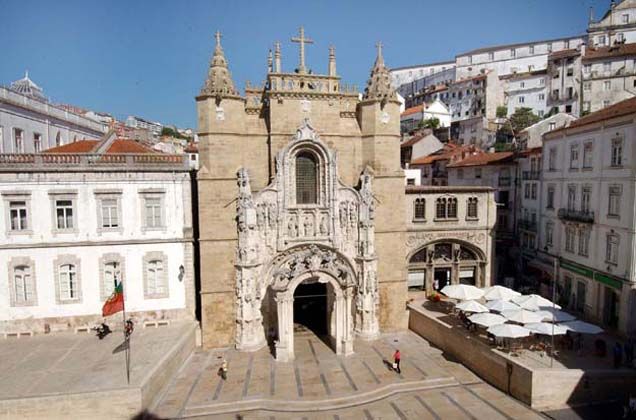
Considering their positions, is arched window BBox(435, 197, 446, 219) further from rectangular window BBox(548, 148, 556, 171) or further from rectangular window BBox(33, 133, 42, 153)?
rectangular window BBox(33, 133, 42, 153)

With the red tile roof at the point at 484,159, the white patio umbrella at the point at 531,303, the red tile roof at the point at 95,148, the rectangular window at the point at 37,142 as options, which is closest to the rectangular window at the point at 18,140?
the rectangular window at the point at 37,142

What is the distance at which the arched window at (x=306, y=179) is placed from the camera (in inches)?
1055

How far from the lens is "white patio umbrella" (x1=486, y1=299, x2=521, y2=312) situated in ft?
78.8

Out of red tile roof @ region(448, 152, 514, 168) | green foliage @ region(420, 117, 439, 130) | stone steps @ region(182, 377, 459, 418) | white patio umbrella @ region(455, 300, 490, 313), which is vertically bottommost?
stone steps @ region(182, 377, 459, 418)

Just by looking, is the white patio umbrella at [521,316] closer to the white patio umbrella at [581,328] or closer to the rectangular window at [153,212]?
the white patio umbrella at [581,328]

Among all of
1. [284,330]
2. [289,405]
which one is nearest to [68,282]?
[284,330]

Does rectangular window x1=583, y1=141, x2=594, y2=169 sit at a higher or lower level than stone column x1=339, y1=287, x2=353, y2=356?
higher

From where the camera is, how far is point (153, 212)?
25.7m

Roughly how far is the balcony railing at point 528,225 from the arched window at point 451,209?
32.4ft

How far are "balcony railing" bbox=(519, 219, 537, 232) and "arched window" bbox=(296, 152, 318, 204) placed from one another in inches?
881

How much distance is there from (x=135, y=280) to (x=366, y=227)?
15160 millimetres

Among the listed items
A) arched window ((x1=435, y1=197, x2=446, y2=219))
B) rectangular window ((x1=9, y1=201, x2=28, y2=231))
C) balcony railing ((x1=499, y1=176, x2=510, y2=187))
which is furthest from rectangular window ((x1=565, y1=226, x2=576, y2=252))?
rectangular window ((x1=9, y1=201, x2=28, y2=231))

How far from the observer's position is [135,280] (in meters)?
25.6

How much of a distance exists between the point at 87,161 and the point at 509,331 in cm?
2614
